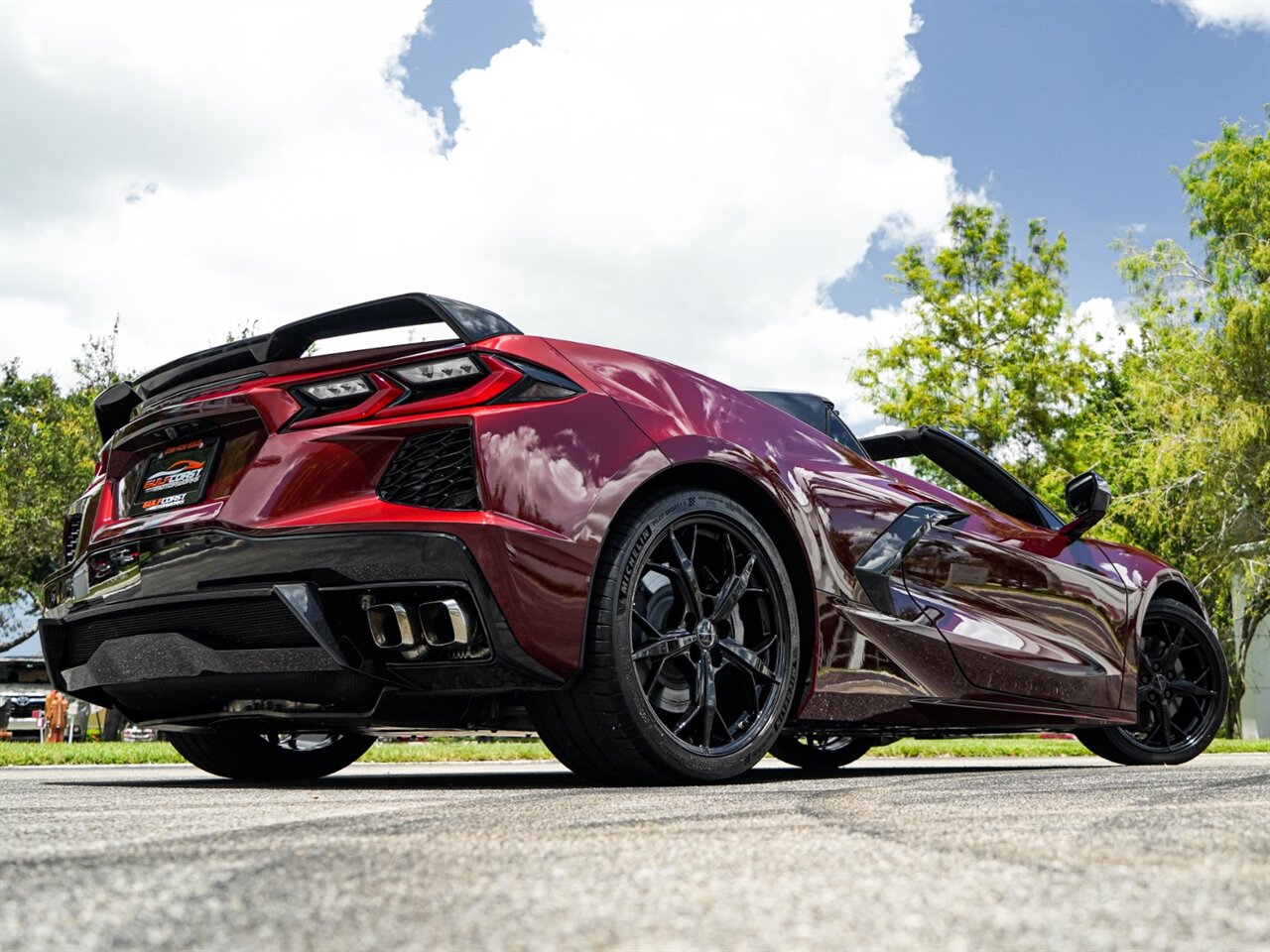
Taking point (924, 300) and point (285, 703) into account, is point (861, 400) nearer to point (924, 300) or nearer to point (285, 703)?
point (924, 300)

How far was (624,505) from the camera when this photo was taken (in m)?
3.59

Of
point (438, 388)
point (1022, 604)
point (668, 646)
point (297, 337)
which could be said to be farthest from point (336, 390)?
point (1022, 604)

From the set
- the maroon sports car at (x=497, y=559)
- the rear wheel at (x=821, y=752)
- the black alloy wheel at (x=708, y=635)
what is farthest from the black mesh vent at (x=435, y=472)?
the rear wheel at (x=821, y=752)

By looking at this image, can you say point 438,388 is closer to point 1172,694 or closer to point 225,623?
point 225,623

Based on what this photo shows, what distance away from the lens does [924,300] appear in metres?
23.9

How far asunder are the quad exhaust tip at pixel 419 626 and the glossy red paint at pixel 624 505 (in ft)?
0.43

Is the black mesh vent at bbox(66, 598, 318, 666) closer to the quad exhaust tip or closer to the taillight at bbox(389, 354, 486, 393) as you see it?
the quad exhaust tip

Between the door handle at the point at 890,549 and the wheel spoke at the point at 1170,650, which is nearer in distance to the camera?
the door handle at the point at 890,549

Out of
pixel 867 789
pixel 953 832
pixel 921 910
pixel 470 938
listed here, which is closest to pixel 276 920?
pixel 470 938

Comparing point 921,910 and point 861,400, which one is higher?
point 861,400

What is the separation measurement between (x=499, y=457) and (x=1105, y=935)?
2303 millimetres

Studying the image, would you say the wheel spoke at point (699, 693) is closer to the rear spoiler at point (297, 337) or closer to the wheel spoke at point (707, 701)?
the wheel spoke at point (707, 701)

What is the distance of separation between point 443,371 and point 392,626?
28.2 inches

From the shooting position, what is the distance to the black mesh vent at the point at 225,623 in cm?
336
